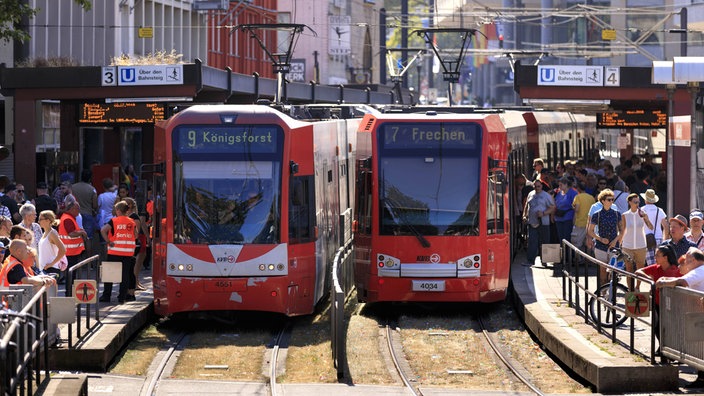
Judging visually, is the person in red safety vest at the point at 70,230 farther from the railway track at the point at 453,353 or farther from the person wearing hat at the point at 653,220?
the person wearing hat at the point at 653,220

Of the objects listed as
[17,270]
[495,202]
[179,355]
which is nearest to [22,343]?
[17,270]

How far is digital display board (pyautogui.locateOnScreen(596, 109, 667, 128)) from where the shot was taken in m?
38.7

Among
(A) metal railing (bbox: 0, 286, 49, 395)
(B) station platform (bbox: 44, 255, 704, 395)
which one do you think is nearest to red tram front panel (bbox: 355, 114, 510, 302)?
(B) station platform (bbox: 44, 255, 704, 395)

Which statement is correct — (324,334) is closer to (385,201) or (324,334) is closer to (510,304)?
(385,201)

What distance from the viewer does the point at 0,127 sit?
125 ft

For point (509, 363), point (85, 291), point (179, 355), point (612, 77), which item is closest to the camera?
point (85, 291)

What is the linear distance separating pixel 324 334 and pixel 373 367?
2800mm

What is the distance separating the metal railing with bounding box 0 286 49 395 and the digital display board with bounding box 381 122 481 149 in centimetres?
809

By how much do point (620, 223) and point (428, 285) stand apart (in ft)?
9.18

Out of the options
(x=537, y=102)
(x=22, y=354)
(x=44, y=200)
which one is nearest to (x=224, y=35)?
(x=537, y=102)

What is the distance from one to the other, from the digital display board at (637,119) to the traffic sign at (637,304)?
23.1 metres

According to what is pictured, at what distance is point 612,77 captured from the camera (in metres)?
34.3

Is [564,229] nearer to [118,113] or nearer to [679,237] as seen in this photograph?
[679,237]

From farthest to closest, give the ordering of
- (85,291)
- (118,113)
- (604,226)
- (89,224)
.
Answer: (118,113) → (89,224) → (604,226) → (85,291)
